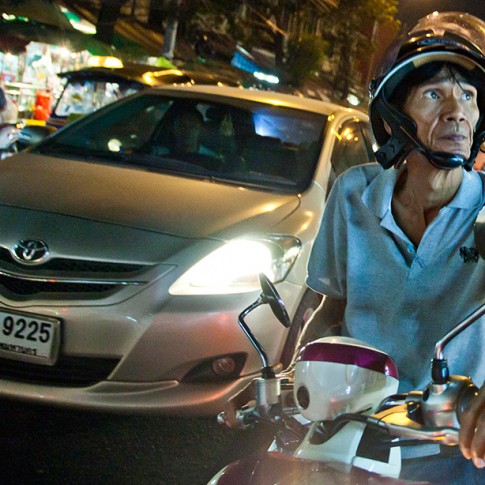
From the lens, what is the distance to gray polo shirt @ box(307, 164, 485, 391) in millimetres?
1860

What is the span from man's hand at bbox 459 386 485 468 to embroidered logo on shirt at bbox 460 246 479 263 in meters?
0.67

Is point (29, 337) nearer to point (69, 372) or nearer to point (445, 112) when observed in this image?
point (69, 372)

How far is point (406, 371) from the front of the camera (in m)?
1.90

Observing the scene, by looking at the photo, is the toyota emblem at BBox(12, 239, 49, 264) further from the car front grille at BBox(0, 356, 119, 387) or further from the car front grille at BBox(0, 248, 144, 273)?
the car front grille at BBox(0, 356, 119, 387)

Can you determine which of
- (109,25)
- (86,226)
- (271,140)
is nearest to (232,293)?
(86,226)

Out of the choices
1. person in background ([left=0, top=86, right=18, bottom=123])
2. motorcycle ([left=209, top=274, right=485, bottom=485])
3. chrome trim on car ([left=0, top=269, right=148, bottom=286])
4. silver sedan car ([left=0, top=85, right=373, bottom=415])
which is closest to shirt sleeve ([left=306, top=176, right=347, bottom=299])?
motorcycle ([left=209, top=274, right=485, bottom=485])

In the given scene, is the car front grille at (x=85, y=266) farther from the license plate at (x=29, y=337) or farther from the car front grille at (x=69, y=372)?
the car front grille at (x=69, y=372)

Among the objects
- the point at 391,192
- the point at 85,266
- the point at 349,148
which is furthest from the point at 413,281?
the point at 349,148

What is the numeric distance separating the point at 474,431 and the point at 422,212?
0.89m

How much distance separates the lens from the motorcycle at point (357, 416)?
4.12 feet

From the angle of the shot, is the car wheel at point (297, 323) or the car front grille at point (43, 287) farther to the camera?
the car wheel at point (297, 323)

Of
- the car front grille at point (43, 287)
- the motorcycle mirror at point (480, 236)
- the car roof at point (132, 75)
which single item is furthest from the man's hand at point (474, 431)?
the car roof at point (132, 75)

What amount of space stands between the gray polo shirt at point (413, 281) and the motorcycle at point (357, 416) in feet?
1.62

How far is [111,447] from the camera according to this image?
3.93m
